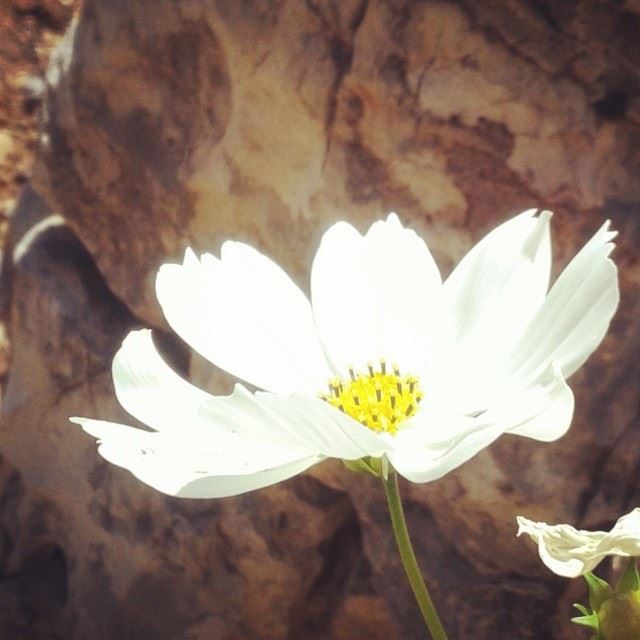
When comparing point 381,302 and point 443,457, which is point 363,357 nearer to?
point 381,302

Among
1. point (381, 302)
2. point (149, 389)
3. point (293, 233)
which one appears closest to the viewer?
point (149, 389)

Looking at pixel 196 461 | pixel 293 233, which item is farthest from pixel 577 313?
pixel 293 233

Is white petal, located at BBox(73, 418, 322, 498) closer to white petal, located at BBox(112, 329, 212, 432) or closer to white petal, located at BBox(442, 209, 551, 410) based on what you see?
white petal, located at BBox(112, 329, 212, 432)

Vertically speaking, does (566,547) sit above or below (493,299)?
below

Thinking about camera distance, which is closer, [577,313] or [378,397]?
[577,313]

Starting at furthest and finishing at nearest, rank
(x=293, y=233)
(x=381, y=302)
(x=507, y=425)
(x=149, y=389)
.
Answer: (x=293, y=233)
(x=381, y=302)
(x=149, y=389)
(x=507, y=425)

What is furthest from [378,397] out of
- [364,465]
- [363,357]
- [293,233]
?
[293,233]

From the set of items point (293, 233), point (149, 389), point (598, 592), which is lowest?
point (598, 592)

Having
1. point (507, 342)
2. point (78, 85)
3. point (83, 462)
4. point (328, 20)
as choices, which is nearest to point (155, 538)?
point (83, 462)
